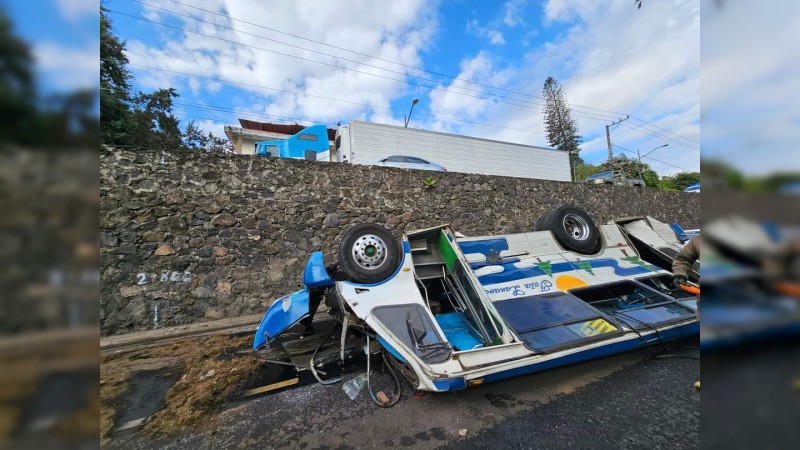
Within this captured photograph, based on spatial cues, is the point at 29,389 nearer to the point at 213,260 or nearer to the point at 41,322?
the point at 41,322

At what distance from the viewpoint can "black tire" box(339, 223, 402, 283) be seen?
130 inches

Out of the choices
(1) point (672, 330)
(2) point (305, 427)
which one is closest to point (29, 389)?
(2) point (305, 427)

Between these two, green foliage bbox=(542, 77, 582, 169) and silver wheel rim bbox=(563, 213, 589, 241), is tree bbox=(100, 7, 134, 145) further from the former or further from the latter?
green foliage bbox=(542, 77, 582, 169)

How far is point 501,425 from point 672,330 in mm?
2236

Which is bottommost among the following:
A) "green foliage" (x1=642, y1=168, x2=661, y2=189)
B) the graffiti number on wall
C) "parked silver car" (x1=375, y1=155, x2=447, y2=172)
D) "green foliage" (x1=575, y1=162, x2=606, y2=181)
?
the graffiti number on wall

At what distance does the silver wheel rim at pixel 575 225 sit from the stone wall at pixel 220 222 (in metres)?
1.51

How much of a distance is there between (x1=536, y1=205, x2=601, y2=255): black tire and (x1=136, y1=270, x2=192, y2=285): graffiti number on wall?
6161 millimetres

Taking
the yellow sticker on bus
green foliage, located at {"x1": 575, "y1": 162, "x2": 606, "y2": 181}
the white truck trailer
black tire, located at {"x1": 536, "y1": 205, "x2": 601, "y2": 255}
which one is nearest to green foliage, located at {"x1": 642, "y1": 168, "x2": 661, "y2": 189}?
green foliage, located at {"x1": 575, "y1": 162, "x2": 606, "y2": 181}

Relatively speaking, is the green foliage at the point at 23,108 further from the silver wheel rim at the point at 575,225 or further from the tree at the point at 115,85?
the tree at the point at 115,85

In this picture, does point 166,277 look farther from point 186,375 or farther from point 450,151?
point 450,151

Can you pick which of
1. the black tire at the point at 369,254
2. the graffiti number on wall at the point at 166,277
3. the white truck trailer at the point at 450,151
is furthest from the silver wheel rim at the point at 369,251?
the white truck trailer at the point at 450,151

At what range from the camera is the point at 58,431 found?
597 millimetres

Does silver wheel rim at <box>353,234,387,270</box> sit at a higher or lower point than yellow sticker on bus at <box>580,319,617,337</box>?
higher

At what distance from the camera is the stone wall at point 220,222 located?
5.42 m
